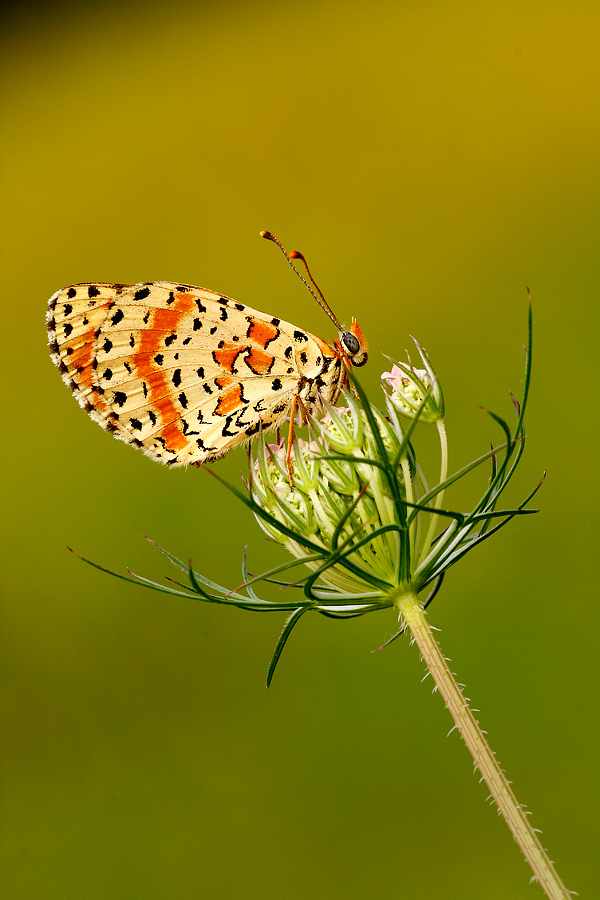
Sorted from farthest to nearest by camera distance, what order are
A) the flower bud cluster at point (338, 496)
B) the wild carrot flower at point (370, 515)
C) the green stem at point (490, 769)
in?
1. the flower bud cluster at point (338, 496)
2. the wild carrot flower at point (370, 515)
3. the green stem at point (490, 769)

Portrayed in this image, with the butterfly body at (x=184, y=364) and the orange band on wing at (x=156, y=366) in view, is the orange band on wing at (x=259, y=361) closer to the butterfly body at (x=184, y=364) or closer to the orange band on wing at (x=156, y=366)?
the butterfly body at (x=184, y=364)

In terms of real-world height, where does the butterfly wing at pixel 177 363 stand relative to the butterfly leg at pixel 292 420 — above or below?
above

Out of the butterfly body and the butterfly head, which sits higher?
the butterfly body

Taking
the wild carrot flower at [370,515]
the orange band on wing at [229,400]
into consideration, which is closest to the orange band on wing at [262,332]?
the orange band on wing at [229,400]

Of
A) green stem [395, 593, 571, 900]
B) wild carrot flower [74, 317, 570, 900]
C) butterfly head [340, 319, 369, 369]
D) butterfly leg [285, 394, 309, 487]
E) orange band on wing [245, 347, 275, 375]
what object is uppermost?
orange band on wing [245, 347, 275, 375]

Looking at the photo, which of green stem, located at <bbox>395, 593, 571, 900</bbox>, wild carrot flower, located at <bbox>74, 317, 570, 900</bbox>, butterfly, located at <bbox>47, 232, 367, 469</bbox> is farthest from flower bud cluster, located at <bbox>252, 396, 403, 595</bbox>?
butterfly, located at <bbox>47, 232, 367, 469</bbox>

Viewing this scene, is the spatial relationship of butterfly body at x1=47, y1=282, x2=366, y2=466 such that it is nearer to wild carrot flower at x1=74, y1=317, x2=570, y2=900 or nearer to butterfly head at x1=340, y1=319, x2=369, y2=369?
butterfly head at x1=340, y1=319, x2=369, y2=369

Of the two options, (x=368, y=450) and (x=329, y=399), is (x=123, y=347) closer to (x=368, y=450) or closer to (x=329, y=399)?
(x=329, y=399)

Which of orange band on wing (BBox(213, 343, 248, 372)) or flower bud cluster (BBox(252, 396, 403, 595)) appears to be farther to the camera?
orange band on wing (BBox(213, 343, 248, 372))
